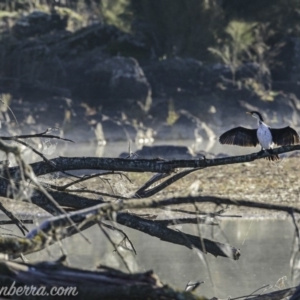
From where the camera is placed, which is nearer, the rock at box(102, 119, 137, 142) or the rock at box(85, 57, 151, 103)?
the rock at box(102, 119, 137, 142)

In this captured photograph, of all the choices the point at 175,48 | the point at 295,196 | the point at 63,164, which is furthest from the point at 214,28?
the point at 63,164

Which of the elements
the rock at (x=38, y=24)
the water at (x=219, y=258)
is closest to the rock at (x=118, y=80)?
the rock at (x=38, y=24)

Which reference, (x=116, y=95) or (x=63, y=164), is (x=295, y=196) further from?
(x=116, y=95)

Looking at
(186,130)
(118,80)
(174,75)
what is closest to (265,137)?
(186,130)

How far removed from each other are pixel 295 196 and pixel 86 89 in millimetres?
26313

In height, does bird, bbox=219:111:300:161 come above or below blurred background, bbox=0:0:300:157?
above

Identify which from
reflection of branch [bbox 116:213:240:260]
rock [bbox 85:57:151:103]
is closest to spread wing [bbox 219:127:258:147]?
reflection of branch [bbox 116:213:240:260]

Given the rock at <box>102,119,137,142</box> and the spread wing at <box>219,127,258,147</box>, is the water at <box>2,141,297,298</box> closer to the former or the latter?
the spread wing at <box>219,127,258,147</box>

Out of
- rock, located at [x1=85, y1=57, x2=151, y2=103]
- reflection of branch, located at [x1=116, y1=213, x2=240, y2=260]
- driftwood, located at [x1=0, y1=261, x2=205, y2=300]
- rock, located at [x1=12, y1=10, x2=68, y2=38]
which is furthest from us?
rock, located at [x1=12, y1=10, x2=68, y2=38]

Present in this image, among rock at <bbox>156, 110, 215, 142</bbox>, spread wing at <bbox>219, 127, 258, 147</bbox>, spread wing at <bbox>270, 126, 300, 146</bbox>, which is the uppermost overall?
spread wing at <bbox>270, 126, 300, 146</bbox>

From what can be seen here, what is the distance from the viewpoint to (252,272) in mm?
13930

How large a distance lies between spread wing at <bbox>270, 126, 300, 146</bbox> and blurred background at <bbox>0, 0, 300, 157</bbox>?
24.8 meters

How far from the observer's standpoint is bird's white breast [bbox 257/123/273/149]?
34.8 feet

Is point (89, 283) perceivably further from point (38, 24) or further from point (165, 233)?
point (38, 24)
